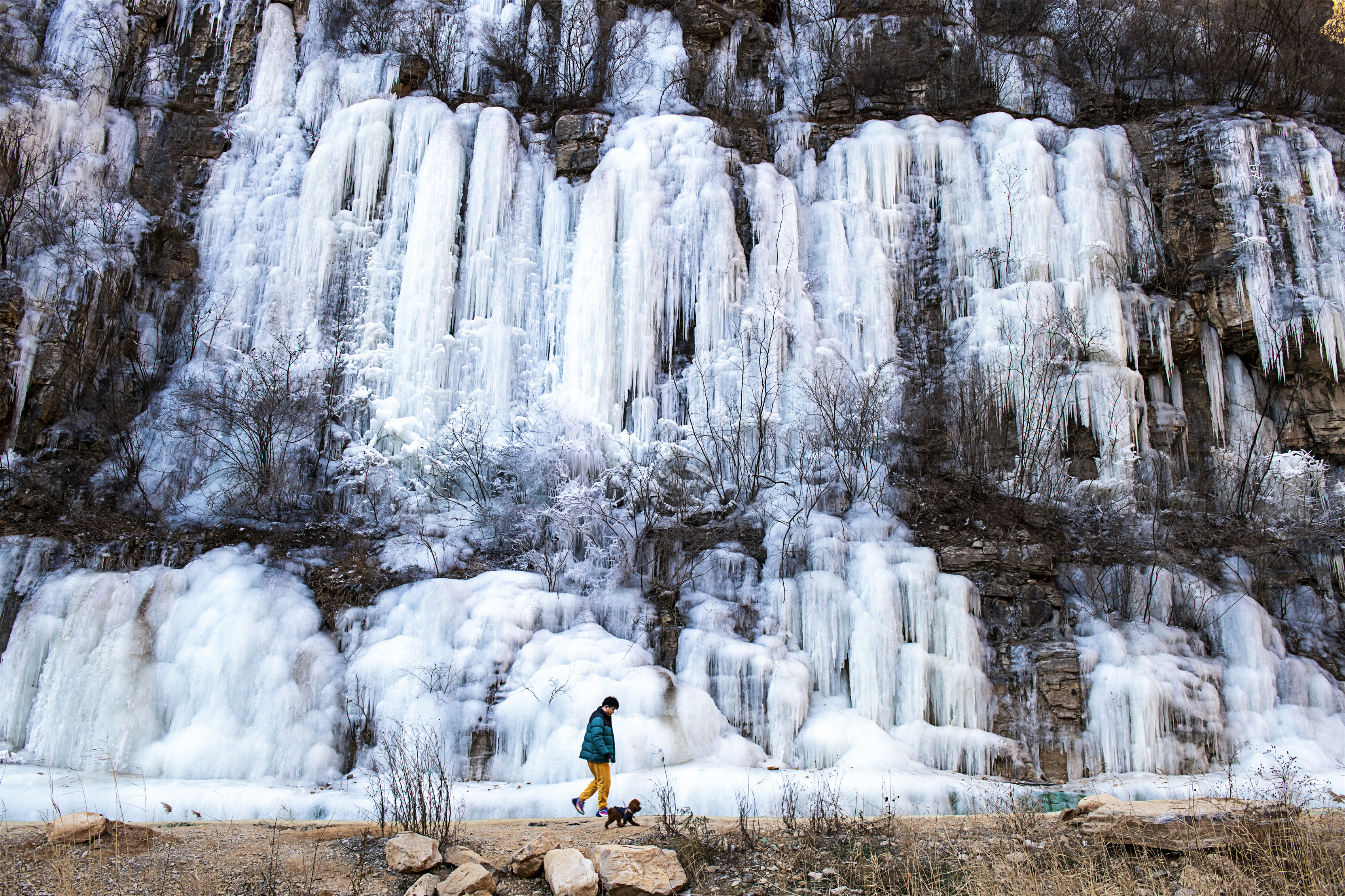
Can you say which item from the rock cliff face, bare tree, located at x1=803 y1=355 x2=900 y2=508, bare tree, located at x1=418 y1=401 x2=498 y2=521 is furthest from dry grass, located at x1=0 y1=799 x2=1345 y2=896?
bare tree, located at x1=418 y1=401 x2=498 y2=521

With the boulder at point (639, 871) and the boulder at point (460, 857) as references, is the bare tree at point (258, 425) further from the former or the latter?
the boulder at point (639, 871)

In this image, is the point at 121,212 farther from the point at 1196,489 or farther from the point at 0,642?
the point at 1196,489

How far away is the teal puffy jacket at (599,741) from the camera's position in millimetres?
7422

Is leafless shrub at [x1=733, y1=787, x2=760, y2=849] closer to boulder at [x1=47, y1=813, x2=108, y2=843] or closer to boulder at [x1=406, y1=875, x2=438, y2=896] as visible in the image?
boulder at [x1=406, y1=875, x2=438, y2=896]

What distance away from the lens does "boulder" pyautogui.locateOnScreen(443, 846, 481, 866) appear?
244 inches

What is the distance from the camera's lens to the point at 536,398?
50.4 ft

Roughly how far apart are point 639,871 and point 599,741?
5.84ft

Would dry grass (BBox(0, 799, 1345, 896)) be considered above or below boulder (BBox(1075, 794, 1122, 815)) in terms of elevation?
below

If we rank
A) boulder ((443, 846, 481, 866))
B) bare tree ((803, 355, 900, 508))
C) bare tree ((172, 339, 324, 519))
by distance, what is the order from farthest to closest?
1. bare tree ((803, 355, 900, 508))
2. bare tree ((172, 339, 324, 519))
3. boulder ((443, 846, 481, 866))

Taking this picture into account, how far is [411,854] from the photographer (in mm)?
6164

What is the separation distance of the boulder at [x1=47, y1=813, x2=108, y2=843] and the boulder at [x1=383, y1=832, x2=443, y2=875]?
7.60 ft

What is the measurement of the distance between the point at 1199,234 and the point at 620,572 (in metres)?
12.8

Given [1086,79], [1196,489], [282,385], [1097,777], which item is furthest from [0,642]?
[1086,79]

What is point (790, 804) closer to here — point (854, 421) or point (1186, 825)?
point (1186, 825)
